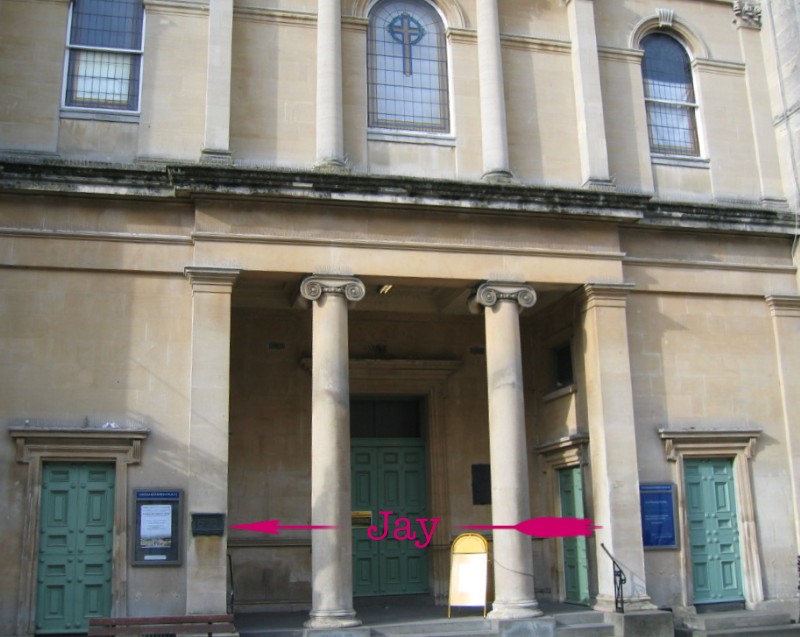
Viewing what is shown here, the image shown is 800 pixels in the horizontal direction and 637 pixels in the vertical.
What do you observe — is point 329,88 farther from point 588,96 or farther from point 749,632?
point 749,632

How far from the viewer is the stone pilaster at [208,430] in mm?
13645

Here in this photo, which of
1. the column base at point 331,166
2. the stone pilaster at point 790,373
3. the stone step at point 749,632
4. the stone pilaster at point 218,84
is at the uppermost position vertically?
the stone pilaster at point 218,84

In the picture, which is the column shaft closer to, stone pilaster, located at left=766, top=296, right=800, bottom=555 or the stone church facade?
the stone church facade

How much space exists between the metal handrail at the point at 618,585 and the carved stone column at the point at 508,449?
1.28m

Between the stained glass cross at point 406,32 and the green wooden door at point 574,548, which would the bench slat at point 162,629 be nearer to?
the green wooden door at point 574,548

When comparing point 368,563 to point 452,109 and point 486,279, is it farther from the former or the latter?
point 452,109

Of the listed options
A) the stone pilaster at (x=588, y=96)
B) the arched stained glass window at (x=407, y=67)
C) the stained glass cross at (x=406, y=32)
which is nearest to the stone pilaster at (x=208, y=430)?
the arched stained glass window at (x=407, y=67)

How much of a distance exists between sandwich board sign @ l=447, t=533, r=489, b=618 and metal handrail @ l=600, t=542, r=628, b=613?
2.03 metres

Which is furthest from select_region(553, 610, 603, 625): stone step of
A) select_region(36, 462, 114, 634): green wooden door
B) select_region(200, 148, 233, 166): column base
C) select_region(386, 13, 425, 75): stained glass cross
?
select_region(386, 13, 425, 75): stained glass cross

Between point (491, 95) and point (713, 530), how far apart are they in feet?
27.6

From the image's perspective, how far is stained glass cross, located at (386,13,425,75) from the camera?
1719cm

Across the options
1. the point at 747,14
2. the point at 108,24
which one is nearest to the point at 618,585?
the point at 747,14

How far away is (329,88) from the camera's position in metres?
15.9

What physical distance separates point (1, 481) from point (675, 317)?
447 inches
